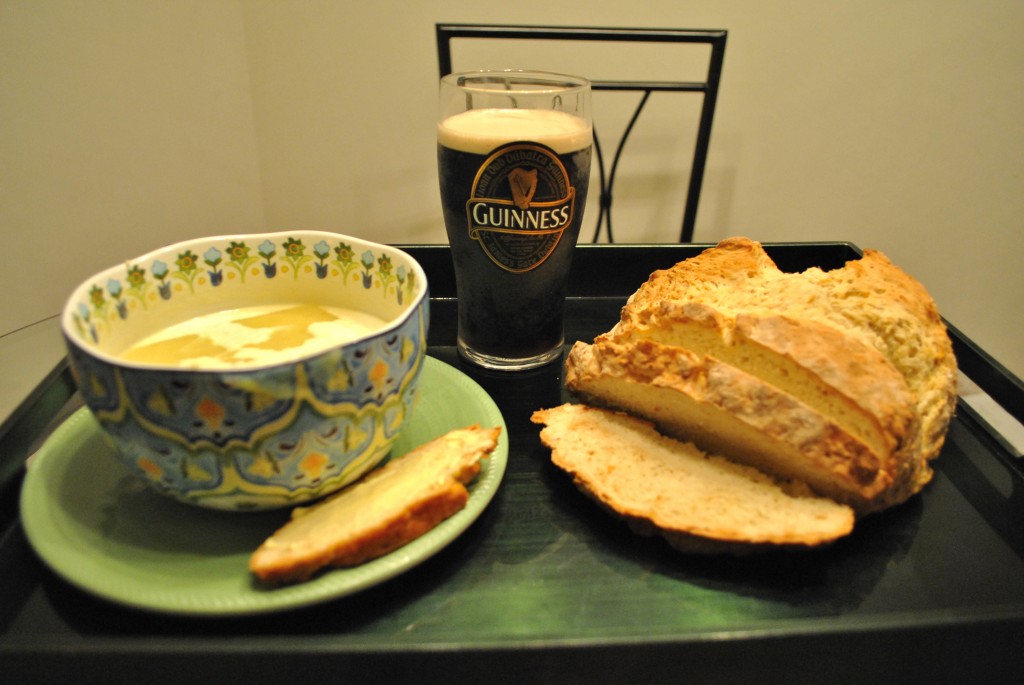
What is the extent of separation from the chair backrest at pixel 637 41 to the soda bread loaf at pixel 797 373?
751 millimetres

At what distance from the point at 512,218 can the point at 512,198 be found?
3 centimetres

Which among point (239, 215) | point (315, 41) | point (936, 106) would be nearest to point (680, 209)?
point (936, 106)

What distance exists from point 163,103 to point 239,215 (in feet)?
1.35

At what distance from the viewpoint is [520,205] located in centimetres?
110

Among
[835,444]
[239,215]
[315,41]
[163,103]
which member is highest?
[315,41]

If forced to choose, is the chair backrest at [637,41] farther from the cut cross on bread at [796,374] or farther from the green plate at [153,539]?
the green plate at [153,539]

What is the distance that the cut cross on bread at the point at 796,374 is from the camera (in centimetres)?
84

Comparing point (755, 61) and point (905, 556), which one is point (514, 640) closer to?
point (905, 556)

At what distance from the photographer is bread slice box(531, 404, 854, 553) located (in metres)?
0.81

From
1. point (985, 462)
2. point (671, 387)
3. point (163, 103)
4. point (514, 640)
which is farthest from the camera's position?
point (163, 103)

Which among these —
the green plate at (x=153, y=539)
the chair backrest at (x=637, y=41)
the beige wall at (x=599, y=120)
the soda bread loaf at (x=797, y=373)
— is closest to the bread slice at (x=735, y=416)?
the soda bread loaf at (x=797, y=373)

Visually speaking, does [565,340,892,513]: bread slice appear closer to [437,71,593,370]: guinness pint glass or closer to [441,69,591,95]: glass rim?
[437,71,593,370]: guinness pint glass

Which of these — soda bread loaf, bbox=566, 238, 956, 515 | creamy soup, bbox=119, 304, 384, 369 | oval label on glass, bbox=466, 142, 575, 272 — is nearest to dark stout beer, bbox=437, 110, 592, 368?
oval label on glass, bbox=466, 142, 575, 272

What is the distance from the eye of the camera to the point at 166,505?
83cm
